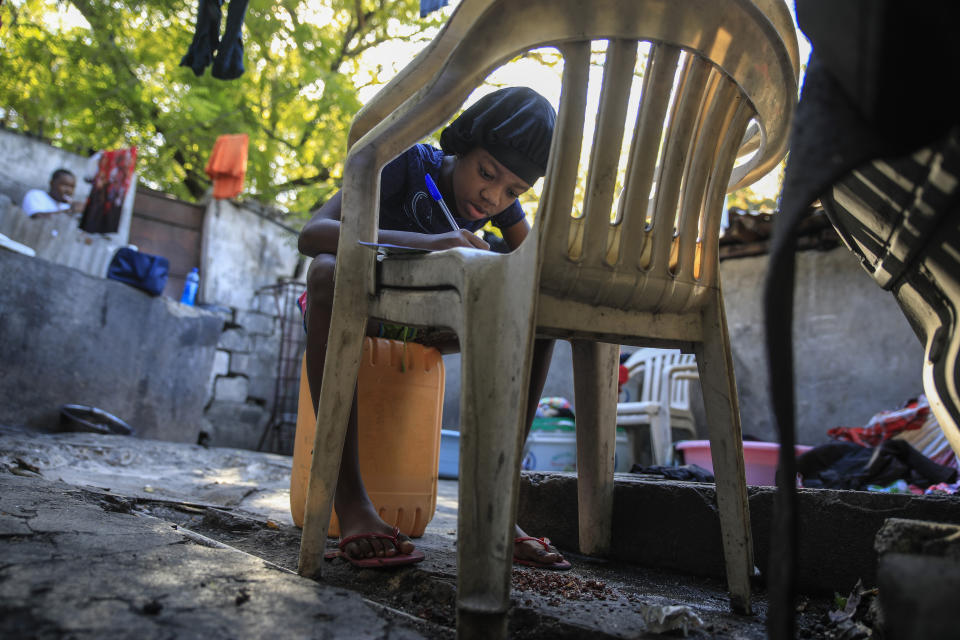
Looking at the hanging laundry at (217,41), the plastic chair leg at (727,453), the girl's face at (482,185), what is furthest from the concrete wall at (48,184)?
the plastic chair leg at (727,453)

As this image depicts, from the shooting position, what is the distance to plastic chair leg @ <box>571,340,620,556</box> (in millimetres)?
1821

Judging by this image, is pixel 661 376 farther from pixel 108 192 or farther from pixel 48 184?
pixel 48 184

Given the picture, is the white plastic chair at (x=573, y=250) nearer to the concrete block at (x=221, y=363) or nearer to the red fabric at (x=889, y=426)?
the red fabric at (x=889, y=426)

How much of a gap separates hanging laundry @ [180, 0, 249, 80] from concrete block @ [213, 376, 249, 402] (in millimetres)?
5393

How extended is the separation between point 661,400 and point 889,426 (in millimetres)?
1836

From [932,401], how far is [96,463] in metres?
4.25

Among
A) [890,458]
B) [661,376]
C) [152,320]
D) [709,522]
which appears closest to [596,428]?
[709,522]

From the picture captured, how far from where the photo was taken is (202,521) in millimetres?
2127

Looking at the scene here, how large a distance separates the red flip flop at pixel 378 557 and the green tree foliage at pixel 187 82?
7732 mm

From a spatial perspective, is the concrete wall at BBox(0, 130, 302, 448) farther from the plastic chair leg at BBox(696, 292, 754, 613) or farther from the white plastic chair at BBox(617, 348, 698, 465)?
the plastic chair leg at BBox(696, 292, 754, 613)

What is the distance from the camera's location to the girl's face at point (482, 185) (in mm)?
1966

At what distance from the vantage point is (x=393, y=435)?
2.01 meters

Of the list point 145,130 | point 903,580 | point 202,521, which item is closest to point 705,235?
point 903,580

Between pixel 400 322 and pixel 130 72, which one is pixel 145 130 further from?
pixel 400 322
